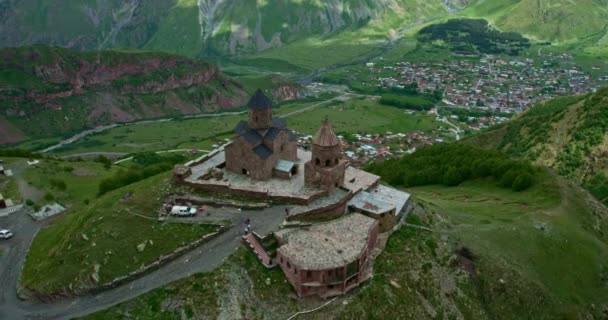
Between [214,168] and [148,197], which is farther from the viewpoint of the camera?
[214,168]

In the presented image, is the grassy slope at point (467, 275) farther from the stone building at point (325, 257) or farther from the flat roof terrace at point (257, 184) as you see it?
the flat roof terrace at point (257, 184)

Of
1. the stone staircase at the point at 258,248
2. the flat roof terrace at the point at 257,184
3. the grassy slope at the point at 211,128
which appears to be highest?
the flat roof terrace at the point at 257,184

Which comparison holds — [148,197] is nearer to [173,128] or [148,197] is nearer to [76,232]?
[76,232]

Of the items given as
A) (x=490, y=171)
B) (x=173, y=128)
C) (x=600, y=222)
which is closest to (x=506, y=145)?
(x=490, y=171)

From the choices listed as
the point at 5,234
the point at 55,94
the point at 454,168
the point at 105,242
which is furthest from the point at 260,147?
the point at 55,94

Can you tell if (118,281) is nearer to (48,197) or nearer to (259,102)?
(259,102)

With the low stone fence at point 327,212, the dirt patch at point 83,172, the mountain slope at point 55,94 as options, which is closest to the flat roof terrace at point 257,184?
the low stone fence at point 327,212

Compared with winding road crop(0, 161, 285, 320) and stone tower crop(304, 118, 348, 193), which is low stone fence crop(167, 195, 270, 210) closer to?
winding road crop(0, 161, 285, 320)
